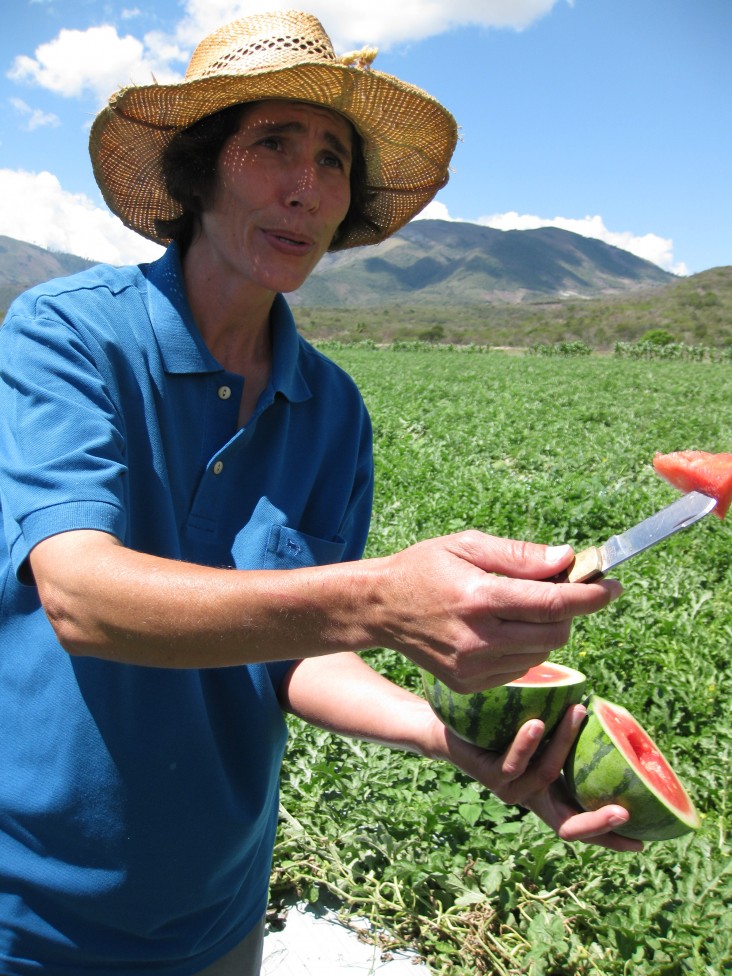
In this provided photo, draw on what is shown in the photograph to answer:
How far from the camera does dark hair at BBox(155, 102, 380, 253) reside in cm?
178

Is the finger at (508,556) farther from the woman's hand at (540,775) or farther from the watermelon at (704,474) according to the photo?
the woman's hand at (540,775)

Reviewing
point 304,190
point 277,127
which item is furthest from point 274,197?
point 277,127

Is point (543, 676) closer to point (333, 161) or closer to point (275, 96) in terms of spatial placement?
point (333, 161)

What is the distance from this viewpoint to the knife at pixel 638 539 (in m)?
1.08

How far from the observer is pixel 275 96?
1688 millimetres

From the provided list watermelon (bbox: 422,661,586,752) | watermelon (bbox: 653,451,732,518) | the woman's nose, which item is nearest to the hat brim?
the woman's nose

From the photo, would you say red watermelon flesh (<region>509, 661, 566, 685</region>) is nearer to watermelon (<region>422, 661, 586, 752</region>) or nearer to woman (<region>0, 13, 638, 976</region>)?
watermelon (<region>422, 661, 586, 752</region>)

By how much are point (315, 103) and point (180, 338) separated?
577 mm

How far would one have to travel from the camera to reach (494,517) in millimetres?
6973

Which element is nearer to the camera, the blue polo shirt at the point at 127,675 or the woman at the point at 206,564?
the woman at the point at 206,564

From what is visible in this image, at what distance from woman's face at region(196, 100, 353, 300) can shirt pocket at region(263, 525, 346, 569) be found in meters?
0.49

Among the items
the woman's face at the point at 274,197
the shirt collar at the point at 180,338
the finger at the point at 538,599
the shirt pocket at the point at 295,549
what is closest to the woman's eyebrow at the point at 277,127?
the woman's face at the point at 274,197

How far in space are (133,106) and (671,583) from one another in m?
4.58

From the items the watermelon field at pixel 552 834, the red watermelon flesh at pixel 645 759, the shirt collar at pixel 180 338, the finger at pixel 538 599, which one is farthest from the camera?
the watermelon field at pixel 552 834
